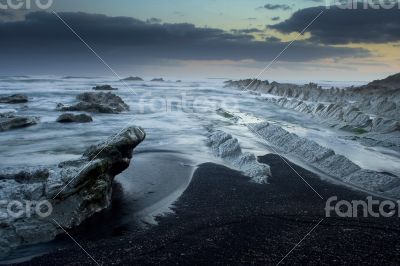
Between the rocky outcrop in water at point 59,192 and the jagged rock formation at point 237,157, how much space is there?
3148mm

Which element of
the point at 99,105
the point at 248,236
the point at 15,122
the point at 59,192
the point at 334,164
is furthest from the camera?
the point at 99,105

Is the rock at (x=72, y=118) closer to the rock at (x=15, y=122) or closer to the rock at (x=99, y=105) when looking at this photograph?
the rock at (x=15, y=122)

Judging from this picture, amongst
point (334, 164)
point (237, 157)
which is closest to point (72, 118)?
point (237, 157)

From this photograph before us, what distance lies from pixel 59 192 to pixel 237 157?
5655 millimetres

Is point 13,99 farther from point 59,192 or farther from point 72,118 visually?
point 59,192

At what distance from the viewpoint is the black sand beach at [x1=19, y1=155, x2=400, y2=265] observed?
522 centimetres

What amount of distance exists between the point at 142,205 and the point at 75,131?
383 inches

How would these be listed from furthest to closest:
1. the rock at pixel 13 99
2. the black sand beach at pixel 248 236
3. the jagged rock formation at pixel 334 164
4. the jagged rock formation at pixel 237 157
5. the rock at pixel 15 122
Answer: the rock at pixel 13 99
the rock at pixel 15 122
the jagged rock formation at pixel 237 157
the jagged rock formation at pixel 334 164
the black sand beach at pixel 248 236

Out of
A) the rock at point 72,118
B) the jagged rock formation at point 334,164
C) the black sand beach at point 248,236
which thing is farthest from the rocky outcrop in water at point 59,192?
the rock at point 72,118

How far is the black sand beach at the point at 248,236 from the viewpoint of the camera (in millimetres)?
5219

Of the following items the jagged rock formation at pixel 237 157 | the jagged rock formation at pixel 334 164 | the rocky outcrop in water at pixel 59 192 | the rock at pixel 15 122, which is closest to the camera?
the rocky outcrop in water at pixel 59 192

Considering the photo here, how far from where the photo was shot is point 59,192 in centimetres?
654

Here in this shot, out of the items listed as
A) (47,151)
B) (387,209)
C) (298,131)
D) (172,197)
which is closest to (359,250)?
(387,209)

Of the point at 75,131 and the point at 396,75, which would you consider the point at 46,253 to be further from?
the point at 396,75
